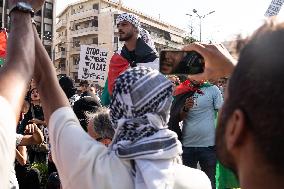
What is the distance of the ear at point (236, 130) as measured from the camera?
1.01 metres

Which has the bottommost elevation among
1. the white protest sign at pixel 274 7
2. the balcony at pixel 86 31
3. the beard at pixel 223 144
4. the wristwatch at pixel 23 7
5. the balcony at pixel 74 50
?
the beard at pixel 223 144

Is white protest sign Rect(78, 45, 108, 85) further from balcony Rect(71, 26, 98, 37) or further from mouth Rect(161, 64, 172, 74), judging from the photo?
balcony Rect(71, 26, 98, 37)

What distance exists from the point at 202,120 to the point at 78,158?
3.77 metres

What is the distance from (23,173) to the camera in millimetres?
5203

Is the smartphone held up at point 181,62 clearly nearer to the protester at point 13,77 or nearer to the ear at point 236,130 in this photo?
the protester at point 13,77

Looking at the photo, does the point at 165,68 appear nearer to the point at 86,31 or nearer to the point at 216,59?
the point at 216,59

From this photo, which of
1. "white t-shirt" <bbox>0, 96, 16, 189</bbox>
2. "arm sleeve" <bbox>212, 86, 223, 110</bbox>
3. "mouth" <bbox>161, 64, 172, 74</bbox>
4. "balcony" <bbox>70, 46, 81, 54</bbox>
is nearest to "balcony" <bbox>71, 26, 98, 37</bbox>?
"balcony" <bbox>70, 46, 81, 54</bbox>

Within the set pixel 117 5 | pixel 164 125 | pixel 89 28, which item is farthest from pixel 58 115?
pixel 117 5

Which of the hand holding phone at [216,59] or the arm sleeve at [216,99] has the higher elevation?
the hand holding phone at [216,59]

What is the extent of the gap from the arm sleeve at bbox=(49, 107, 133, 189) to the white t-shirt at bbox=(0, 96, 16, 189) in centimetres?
49

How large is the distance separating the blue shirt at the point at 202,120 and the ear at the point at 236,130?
4441 mm

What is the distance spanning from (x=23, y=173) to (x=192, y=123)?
77.3 inches

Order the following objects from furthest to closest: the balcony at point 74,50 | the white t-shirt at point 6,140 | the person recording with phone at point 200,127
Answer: the balcony at point 74,50 → the person recording with phone at point 200,127 → the white t-shirt at point 6,140

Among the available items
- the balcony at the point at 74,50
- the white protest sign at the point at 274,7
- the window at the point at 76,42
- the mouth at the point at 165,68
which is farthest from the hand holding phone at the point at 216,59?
the window at the point at 76,42
